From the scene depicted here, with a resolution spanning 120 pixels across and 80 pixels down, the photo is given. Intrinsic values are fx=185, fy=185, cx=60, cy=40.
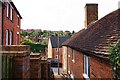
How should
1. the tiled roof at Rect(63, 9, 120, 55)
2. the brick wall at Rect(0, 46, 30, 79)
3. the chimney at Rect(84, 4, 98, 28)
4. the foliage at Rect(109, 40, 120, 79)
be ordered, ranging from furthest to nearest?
the chimney at Rect(84, 4, 98, 28), the tiled roof at Rect(63, 9, 120, 55), the foliage at Rect(109, 40, 120, 79), the brick wall at Rect(0, 46, 30, 79)

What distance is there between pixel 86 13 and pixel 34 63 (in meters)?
14.7

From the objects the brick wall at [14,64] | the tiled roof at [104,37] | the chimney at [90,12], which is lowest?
the brick wall at [14,64]

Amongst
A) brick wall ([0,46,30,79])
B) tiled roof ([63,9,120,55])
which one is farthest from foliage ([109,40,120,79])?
brick wall ([0,46,30,79])

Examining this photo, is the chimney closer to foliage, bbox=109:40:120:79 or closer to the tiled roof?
the tiled roof

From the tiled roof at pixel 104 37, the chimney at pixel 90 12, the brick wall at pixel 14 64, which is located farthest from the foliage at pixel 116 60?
the chimney at pixel 90 12

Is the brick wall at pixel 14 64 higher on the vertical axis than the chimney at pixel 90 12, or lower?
lower

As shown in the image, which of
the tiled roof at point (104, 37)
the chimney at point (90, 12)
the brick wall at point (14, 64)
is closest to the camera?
the brick wall at point (14, 64)

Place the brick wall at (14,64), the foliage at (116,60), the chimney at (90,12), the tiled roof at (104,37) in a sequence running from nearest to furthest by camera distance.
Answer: the brick wall at (14,64) < the foliage at (116,60) < the tiled roof at (104,37) < the chimney at (90,12)

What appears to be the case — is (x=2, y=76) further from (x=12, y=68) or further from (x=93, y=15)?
(x=93, y=15)

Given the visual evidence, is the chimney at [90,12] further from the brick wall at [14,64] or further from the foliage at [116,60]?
the brick wall at [14,64]

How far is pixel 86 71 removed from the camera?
1019 cm

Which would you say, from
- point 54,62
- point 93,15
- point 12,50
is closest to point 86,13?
point 93,15

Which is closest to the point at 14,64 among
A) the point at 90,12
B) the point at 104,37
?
the point at 104,37

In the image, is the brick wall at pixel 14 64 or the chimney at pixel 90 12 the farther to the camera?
the chimney at pixel 90 12
